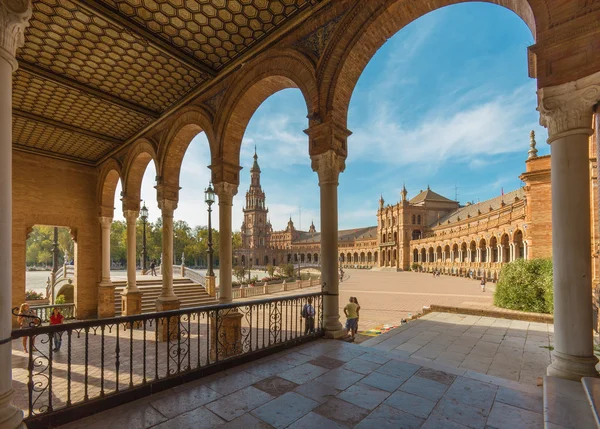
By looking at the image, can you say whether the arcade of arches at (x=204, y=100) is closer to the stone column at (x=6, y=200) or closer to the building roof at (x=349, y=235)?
the stone column at (x=6, y=200)

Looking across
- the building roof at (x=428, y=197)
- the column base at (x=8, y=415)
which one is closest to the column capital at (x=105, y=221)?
the column base at (x=8, y=415)

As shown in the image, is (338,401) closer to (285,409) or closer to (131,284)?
(285,409)

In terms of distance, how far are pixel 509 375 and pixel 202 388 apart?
5.09 metres

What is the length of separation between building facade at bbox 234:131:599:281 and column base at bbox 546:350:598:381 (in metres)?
9.39

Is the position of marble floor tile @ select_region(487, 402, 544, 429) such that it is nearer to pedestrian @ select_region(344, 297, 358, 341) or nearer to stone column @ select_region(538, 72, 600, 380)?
stone column @ select_region(538, 72, 600, 380)

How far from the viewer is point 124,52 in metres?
6.10

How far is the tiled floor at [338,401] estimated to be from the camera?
9.09 feet

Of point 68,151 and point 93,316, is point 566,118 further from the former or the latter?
point 93,316

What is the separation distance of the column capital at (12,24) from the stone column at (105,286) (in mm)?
12122

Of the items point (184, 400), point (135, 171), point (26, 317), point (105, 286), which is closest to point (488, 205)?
point (135, 171)

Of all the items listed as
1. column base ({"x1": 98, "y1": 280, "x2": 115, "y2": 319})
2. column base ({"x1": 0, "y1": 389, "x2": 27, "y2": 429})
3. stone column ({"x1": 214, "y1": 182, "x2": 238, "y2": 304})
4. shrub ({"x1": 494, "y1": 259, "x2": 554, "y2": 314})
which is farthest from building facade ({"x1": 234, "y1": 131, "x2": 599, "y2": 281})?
column base ({"x1": 98, "y1": 280, "x2": 115, "y2": 319})

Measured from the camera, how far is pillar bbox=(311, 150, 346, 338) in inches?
217

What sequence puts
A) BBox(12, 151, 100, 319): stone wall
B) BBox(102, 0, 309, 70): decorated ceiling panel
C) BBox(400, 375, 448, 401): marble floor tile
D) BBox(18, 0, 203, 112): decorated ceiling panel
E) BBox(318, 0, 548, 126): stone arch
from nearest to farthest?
1. BBox(400, 375, 448, 401): marble floor tile
2. BBox(318, 0, 548, 126): stone arch
3. BBox(102, 0, 309, 70): decorated ceiling panel
4. BBox(18, 0, 203, 112): decorated ceiling panel
5. BBox(12, 151, 100, 319): stone wall

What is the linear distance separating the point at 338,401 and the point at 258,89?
6.17 meters
